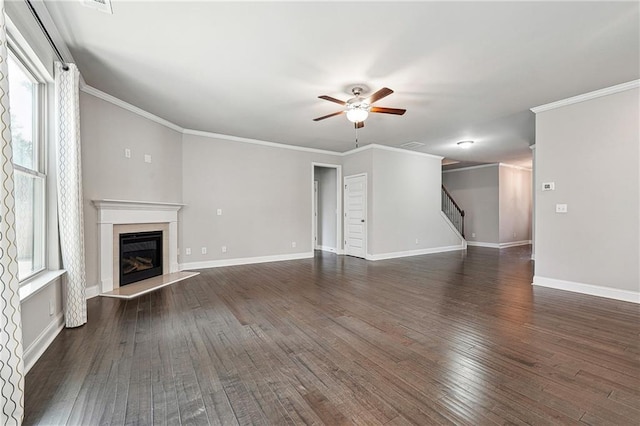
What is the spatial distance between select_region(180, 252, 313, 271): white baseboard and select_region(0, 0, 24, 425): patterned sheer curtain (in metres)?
4.07

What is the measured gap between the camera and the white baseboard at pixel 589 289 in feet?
11.9

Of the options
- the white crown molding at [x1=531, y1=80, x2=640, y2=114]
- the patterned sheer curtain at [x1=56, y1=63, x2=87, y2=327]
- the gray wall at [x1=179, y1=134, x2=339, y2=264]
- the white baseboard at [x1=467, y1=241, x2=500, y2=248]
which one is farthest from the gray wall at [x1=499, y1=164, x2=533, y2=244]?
the patterned sheer curtain at [x1=56, y1=63, x2=87, y2=327]

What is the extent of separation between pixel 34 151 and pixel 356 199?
5.82 m

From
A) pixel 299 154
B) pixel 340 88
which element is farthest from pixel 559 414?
pixel 299 154

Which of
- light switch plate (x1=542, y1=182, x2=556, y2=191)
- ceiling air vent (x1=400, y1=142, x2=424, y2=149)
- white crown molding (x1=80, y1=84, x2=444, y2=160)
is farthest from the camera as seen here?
ceiling air vent (x1=400, y1=142, x2=424, y2=149)

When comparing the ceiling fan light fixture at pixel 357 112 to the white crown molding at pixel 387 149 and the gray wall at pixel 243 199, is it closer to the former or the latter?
the white crown molding at pixel 387 149

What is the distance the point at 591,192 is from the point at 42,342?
6350 millimetres

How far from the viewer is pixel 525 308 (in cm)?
340

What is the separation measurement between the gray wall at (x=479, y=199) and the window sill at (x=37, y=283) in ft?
33.8

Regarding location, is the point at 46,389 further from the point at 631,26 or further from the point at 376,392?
the point at 631,26

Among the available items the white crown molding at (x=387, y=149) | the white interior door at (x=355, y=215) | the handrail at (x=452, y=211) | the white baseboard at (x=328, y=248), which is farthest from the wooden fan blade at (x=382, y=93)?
the handrail at (x=452, y=211)

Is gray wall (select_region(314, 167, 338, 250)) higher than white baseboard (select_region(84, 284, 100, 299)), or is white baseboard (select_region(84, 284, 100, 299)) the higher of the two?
gray wall (select_region(314, 167, 338, 250))

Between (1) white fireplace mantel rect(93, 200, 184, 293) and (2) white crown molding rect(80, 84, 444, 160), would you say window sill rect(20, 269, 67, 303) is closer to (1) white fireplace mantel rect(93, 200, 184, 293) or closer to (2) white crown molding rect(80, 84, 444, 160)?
(1) white fireplace mantel rect(93, 200, 184, 293)

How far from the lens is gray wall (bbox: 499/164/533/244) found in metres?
9.19
